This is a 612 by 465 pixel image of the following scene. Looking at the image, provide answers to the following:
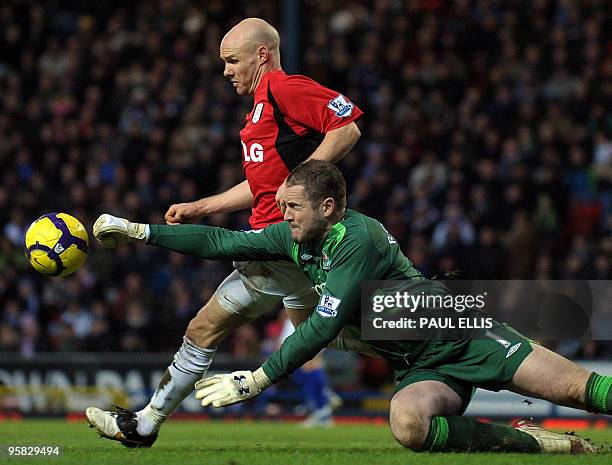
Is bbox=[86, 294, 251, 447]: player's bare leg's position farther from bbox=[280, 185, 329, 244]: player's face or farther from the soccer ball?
bbox=[280, 185, 329, 244]: player's face

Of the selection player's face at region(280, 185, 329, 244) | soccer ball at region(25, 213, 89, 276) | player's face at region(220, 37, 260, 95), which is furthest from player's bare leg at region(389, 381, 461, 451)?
player's face at region(220, 37, 260, 95)

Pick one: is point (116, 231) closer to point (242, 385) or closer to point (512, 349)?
point (242, 385)

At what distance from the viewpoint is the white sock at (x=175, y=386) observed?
7.07 m

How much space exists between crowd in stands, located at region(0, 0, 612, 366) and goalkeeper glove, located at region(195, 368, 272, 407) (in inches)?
318

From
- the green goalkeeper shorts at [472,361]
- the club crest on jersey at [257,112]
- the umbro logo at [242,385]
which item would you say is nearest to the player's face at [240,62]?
the club crest on jersey at [257,112]

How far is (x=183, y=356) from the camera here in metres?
7.15

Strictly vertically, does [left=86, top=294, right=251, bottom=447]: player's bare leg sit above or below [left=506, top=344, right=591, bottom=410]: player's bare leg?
below

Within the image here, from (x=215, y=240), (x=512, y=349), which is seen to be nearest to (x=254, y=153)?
(x=215, y=240)

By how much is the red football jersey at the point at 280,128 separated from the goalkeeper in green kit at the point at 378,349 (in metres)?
0.52

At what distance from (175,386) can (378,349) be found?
52.9 inches

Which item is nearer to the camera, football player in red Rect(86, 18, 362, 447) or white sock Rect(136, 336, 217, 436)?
football player in red Rect(86, 18, 362, 447)

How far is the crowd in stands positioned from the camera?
14.4 meters

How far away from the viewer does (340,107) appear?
6883mm

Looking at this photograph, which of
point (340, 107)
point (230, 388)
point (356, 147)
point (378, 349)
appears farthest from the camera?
point (356, 147)
